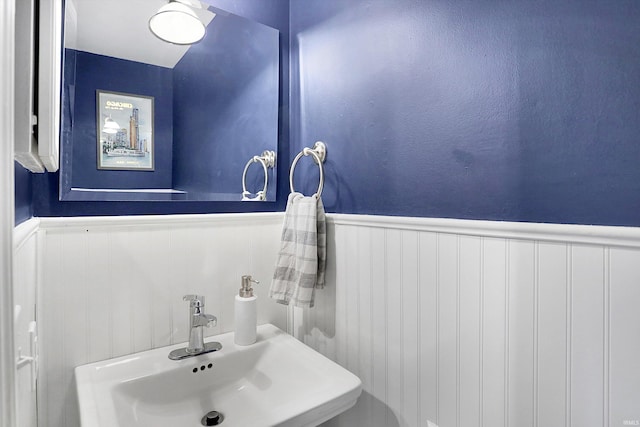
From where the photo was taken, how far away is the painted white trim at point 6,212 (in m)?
0.27

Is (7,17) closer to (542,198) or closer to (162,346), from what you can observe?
(542,198)

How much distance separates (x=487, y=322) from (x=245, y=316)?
28.1 inches

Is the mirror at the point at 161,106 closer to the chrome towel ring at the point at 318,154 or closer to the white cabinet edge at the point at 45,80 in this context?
the chrome towel ring at the point at 318,154

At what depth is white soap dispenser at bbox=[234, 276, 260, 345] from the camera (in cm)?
116

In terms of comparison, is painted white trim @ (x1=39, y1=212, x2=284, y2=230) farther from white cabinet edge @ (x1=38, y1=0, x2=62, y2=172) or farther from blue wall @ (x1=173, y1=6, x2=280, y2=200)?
white cabinet edge @ (x1=38, y1=0, x2=62, y2=172)

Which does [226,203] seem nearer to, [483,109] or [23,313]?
[23,313]

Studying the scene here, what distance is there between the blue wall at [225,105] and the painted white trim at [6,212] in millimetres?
932

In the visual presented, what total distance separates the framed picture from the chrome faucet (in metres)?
0.44

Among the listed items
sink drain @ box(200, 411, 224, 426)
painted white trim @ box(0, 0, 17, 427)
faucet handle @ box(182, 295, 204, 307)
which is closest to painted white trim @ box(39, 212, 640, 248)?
faucet handle @ box(182, 295, 204, 307)

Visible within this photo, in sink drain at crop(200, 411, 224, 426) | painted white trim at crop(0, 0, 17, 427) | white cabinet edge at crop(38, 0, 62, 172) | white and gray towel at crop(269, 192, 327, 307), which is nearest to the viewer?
painted white trim at crop(0, 0, 17, 427)

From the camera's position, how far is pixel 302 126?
1.38 metres

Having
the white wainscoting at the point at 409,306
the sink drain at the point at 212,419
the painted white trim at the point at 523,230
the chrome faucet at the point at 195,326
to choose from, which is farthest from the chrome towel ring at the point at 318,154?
the sink drain at the point at 212,419

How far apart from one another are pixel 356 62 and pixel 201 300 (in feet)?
2.91

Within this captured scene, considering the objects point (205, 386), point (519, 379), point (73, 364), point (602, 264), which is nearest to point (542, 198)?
point (602, 264)
